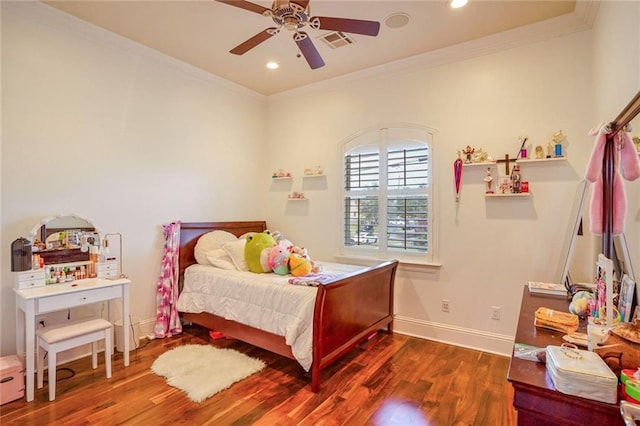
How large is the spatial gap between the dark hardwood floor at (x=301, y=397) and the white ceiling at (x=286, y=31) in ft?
10.0

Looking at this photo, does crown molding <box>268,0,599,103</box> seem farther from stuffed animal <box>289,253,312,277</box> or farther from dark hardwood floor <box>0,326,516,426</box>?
dark hardwood floor <box>0,326,516,426</box>

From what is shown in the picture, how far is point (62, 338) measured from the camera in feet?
7.88

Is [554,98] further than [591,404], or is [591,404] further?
[554,98]

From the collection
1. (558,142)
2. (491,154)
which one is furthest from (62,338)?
(558,142)

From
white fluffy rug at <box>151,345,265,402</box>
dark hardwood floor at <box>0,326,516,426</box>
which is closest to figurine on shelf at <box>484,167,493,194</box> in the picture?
dark hardwood floor at <box>0,326,516,426</box>

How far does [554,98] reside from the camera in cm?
294

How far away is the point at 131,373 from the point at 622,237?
3.52 m

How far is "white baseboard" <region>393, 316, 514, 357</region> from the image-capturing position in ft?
10.4

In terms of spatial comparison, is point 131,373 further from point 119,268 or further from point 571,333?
point 571,333

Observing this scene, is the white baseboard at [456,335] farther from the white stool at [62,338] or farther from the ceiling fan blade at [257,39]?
the ceiling fan blade at [257,39]

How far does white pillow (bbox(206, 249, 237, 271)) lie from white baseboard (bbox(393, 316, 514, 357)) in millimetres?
1966

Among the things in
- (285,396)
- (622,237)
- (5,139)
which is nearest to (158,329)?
(285,396)

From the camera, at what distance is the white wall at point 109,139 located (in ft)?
8.73

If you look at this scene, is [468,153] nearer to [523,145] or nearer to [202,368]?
A: [523,145]
